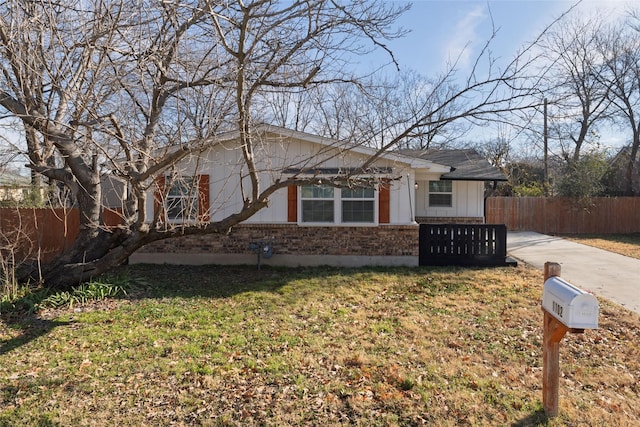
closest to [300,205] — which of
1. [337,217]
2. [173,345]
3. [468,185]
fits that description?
[337,217]

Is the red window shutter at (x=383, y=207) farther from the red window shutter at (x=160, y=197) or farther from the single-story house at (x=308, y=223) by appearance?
the red window shutter at (x=160, y=197)

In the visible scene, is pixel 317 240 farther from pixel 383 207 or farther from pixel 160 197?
pixel 160 197

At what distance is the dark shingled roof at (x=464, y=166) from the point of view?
12.2 metres

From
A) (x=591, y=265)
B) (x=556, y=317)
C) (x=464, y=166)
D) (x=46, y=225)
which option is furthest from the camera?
(x=464, y=166)

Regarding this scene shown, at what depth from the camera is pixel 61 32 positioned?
538cm

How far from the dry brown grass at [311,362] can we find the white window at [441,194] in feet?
19.9

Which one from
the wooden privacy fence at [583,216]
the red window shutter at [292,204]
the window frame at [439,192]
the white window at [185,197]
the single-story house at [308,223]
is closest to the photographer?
the white window at [185,197]

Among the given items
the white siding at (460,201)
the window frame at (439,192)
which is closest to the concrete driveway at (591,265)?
the white siding at (460,201)

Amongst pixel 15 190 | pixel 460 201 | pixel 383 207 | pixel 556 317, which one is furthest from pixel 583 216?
pixel 15 190

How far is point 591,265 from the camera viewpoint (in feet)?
32.4

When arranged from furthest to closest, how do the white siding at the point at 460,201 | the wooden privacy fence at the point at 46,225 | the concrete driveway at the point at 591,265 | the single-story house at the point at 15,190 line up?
the white siding at the point at 460,201
the single-story house at the point at 15,190
the wooden privacy fence at the point at 46,225
the concrete driveway at the point at 591,265

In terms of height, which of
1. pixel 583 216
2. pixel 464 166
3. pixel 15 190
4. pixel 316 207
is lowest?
pixel 583 216

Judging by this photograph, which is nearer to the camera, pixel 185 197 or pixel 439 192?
pixel 185 197

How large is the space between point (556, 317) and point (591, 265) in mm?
8660
